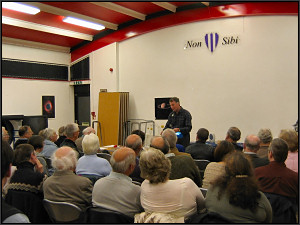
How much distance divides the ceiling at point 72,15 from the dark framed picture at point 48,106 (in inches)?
60.3

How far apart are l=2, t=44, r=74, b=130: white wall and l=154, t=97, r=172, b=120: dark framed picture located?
3.33m

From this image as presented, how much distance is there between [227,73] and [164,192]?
5128 mm

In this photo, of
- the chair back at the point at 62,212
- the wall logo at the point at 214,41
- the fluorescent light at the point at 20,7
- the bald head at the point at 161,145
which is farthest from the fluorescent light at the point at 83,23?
the chair back at the point at 62,212

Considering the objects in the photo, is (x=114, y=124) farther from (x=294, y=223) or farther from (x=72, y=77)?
(x=294, y=223)

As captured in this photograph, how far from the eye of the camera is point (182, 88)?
7.43 metres

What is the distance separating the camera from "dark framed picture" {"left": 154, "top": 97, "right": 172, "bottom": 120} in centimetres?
770

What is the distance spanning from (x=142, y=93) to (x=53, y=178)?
5.74 meters

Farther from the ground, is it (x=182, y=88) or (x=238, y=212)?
(x=182, y=88)

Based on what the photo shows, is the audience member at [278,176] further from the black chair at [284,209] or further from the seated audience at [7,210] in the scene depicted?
the seated audience at [7,210]

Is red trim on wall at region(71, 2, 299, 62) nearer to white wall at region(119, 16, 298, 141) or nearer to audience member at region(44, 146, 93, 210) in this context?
white wall at region(119, 16, 298, 141)

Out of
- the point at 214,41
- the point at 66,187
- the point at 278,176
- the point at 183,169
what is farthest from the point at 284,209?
the point at 214,41

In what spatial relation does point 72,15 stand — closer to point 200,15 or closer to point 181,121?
point 200,15

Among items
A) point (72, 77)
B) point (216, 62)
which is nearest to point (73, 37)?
point (72, 77)

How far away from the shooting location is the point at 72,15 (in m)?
7.04
